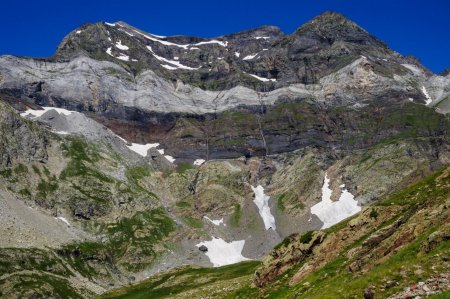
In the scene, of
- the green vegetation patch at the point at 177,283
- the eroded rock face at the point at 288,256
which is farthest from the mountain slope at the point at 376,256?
the green vegetation patch at the point at 177,283

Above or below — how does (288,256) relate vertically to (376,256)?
above

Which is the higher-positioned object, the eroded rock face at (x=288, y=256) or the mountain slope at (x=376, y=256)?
the eroded rock face at (x=288, y=256)

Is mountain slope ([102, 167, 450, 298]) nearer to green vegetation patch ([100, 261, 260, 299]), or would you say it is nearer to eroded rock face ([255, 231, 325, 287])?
eroded rock face ([255, 231, 325, 287])

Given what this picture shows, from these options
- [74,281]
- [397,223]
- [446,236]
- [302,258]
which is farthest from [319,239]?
[74,281]

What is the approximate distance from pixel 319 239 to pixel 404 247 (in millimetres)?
21100

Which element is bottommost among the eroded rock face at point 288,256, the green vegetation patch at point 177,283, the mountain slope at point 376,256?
the mountain slope at point 376,256

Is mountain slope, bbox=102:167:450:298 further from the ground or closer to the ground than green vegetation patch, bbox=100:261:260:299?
closer to the ground

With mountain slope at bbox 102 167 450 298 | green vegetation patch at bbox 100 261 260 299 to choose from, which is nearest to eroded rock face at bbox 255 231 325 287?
mountain slope at bbox 102 167 450 298

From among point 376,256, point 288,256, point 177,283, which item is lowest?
point 376,256

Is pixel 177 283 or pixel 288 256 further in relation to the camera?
→ pixel 177 283

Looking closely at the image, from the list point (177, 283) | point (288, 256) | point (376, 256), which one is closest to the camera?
point (376, 256)

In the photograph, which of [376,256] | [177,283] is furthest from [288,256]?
[177,283]

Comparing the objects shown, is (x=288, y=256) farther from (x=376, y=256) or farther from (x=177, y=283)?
(x=177, y=283)

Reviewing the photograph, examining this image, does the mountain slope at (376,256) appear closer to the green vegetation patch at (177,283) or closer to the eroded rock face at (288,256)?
the eroded rock face at (288,256)
